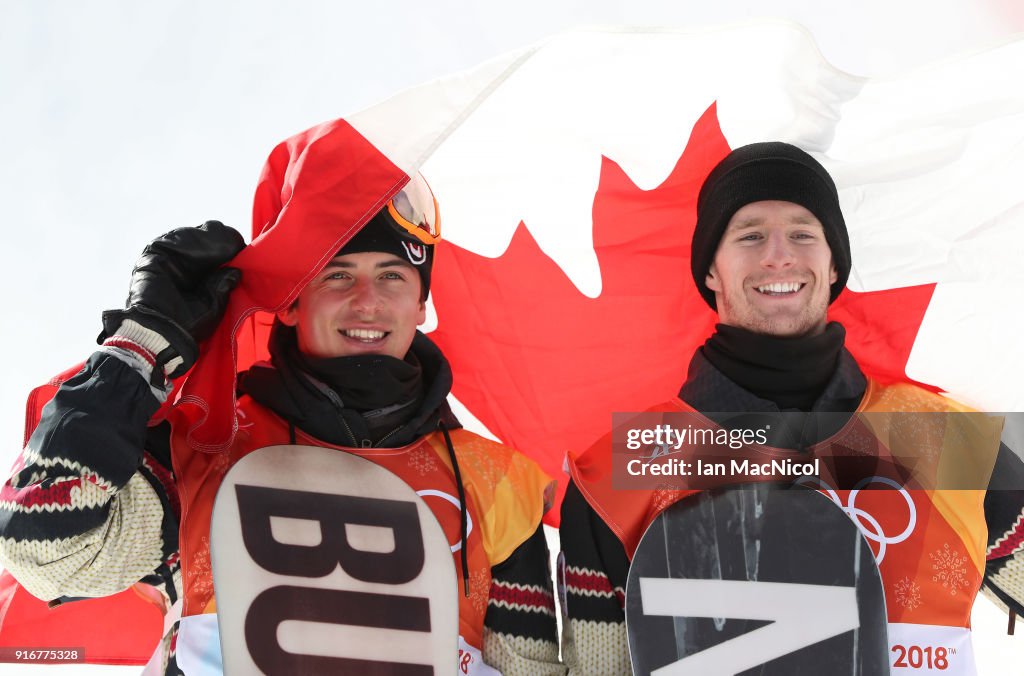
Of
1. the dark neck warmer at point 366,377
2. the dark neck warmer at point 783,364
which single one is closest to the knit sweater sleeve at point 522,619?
the dark neck warmer at point 366,377

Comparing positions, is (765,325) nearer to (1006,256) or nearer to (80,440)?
(1006,256)

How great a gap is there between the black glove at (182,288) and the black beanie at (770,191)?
1460mm

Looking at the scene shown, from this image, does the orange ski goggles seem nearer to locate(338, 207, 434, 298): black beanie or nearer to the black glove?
locate(338, 207, 434, 298): black beanie

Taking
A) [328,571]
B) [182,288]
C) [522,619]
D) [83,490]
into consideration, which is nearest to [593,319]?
[522,619]

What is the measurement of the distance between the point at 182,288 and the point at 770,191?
1.77 m

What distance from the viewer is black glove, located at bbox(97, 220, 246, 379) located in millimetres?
2803

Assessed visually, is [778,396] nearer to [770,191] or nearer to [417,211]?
[770,191]

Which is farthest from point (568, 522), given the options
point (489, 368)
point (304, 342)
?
point (304, 342)

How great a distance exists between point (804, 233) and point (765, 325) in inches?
12.5

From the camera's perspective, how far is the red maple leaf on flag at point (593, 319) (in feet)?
11.7

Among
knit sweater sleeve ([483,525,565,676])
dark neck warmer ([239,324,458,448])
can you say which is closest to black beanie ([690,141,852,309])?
dark neck warmer ([239,324,458,448])

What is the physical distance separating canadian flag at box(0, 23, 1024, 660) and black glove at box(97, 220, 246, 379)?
0.08m

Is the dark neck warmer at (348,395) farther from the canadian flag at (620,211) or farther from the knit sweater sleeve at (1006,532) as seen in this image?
the knit sweater sleeve at (1006,532)

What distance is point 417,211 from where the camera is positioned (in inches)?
131
